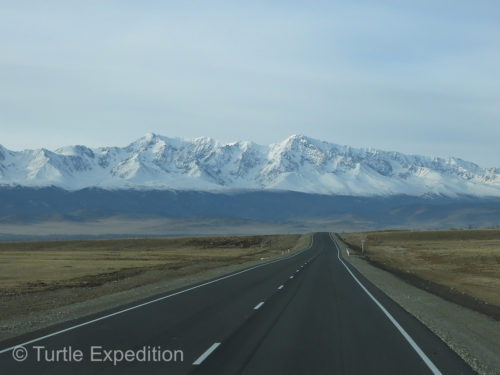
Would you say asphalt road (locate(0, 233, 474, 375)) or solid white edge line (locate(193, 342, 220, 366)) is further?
solid white edge line (locate(193, 342, 220, 366))

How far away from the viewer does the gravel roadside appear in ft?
46.3

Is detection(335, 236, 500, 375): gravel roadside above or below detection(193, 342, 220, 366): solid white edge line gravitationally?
below

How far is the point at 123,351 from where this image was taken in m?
14.0

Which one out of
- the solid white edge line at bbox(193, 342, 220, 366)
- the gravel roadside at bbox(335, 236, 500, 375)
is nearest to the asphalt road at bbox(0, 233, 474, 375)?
the solid white edge line at bbox(193, 342, 220, 366)

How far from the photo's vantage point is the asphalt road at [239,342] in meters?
12.6

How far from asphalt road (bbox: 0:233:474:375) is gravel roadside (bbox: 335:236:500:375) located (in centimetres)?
38

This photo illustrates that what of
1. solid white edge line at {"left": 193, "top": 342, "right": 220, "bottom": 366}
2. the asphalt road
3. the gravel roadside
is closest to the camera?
the asphalt road

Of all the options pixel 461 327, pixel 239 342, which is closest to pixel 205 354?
pixel 239 342

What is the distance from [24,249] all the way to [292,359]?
116330mm

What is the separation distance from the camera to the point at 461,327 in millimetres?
19094

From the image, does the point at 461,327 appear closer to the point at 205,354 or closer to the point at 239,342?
the point at 239,342

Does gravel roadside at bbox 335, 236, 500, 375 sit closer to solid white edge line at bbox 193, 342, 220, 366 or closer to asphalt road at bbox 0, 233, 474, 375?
asphalt road at bbox 0, 233, 474, 375

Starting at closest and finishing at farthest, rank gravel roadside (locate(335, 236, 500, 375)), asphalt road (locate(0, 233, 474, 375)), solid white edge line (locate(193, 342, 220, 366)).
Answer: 1. asphalt road (locate(0, 233, 474, 375))
2. solid white edge line (locate(193, 342, 220, 366))
3. gravel roadside (locate(335, 236, 500, 375))

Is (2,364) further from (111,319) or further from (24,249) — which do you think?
(24,249)
